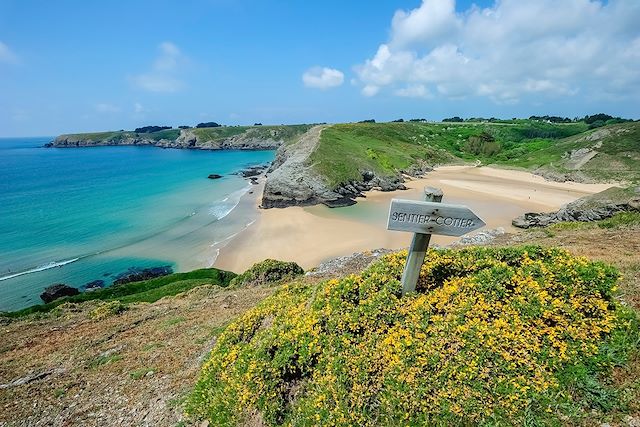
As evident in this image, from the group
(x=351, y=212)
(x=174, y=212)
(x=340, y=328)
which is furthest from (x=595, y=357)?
(x=174, y=212)

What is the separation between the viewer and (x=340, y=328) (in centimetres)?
797

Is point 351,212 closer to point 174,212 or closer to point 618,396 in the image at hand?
point 174,212

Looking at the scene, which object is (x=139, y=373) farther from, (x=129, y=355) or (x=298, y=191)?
(x=298, y=191)

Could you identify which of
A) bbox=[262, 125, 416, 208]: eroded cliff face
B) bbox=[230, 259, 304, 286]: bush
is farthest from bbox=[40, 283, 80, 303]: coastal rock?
bbox=[262, 125, 416, 208]: eroded cliff face

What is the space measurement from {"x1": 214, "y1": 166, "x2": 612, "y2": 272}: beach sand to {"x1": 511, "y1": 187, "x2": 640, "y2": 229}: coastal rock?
3.04 m

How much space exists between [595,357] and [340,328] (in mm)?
4936

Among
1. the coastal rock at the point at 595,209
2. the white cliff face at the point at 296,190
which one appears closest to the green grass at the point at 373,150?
the white cliff face at the point at 296,190

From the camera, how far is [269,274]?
2145cm

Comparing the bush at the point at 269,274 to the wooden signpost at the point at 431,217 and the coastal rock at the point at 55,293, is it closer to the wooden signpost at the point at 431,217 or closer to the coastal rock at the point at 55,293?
the wooden signpost at the point at 431,217

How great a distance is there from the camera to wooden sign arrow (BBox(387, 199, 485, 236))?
23.4 feet

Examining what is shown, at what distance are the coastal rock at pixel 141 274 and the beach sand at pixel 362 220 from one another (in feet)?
18.0

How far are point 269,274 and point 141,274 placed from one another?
19.2m

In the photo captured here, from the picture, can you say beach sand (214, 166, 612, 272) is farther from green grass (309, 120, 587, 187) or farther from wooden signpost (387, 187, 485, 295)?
wooden signpost (387, 187, 485, 295)

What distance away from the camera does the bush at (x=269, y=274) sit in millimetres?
21266
